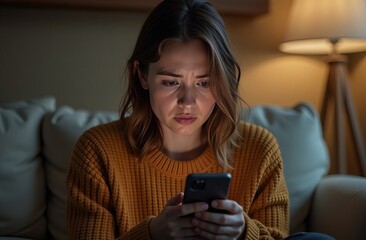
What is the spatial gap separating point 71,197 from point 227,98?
45 cm

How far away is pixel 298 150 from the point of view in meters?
1.60

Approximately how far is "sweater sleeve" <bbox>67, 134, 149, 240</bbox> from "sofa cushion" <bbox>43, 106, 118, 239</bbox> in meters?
0.30

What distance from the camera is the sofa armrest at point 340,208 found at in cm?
133

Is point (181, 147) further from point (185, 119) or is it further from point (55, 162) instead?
point (55, 162)

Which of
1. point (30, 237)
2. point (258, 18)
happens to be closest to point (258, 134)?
point (30, 237)

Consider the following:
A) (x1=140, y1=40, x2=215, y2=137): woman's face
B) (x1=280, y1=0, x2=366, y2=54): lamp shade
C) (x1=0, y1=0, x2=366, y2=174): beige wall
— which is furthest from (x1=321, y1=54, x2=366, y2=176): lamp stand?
(x1=140, y1=40, x2=215, y2=137): woman's face

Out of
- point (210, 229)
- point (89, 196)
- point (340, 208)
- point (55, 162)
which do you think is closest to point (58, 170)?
point (55, 162)

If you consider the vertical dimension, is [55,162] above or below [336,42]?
below

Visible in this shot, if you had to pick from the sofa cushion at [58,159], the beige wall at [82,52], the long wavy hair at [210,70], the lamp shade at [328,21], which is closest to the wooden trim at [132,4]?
the beige wall at [82,52]

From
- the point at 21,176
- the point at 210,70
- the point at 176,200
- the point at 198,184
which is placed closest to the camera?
the point at 198,184

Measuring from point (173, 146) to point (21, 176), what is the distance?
52 centimetres

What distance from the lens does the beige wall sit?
189 centimetres

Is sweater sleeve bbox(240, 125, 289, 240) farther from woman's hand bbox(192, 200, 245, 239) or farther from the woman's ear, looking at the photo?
the woman's ear

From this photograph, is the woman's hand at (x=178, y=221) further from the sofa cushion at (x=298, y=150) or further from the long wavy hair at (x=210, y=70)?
the sofa cushion at (x=298, y=150)
